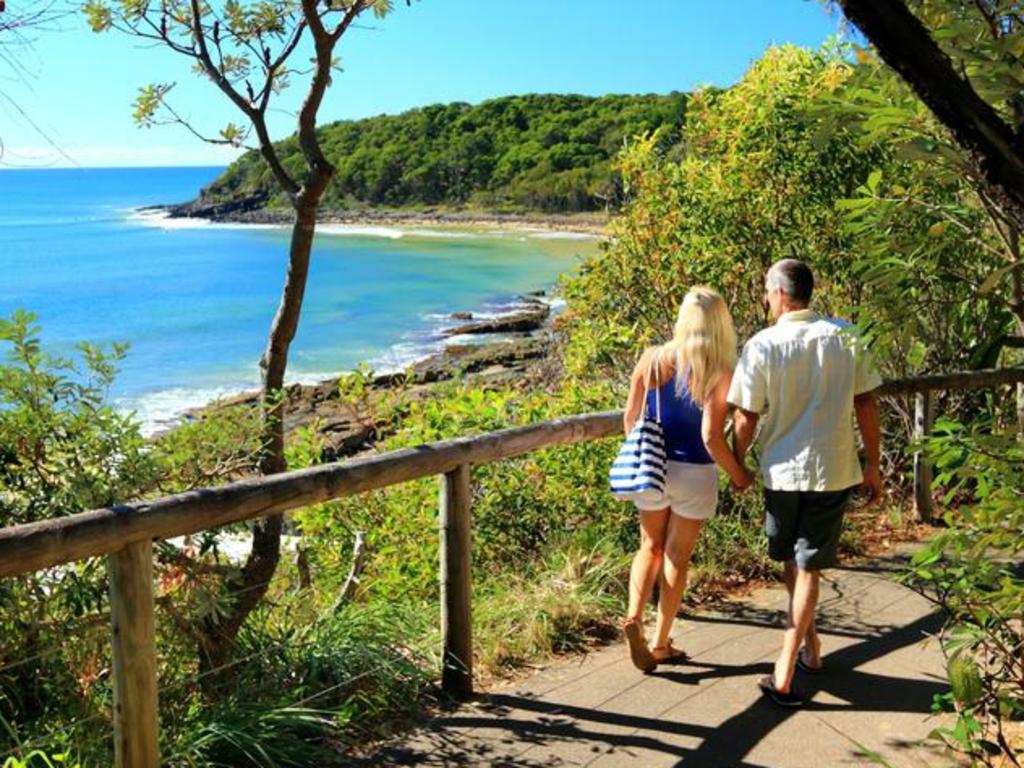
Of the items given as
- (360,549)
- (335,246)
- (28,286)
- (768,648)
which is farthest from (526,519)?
(335,246)

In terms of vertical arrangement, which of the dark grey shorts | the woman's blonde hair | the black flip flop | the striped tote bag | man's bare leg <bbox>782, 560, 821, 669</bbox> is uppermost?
the woman's blonde hair

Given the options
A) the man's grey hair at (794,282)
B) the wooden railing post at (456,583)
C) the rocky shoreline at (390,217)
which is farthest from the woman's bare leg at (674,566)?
the rocky shoreline at (390,217)

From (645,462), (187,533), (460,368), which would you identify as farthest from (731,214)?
(460,368)

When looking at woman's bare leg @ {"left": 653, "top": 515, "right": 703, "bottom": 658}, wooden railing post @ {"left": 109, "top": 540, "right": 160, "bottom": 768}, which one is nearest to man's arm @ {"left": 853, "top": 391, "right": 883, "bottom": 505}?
woman's bare leg @ {"left": 653, "top": 515, "right": 703, "bottom": 658}

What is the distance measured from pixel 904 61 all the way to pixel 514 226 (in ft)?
340

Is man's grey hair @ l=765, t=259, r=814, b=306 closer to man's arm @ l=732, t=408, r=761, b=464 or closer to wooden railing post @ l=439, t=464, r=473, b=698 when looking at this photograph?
man's arm @ l=732, t=408, r=761, b=464

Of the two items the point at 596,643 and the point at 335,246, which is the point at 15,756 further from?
the point at 335,246

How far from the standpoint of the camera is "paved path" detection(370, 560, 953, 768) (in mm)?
3670

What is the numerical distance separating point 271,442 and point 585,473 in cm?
224

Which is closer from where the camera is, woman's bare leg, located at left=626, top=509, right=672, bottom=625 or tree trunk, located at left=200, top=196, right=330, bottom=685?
tree trunk, located at left=200, top=196, right=330, bottom=685

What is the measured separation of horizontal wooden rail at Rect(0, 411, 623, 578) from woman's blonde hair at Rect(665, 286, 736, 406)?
74 centimetres

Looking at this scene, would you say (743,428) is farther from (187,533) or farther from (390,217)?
(390,217)

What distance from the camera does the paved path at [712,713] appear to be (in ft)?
12.0

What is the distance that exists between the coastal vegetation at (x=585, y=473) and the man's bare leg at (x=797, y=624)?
52 centimetres
